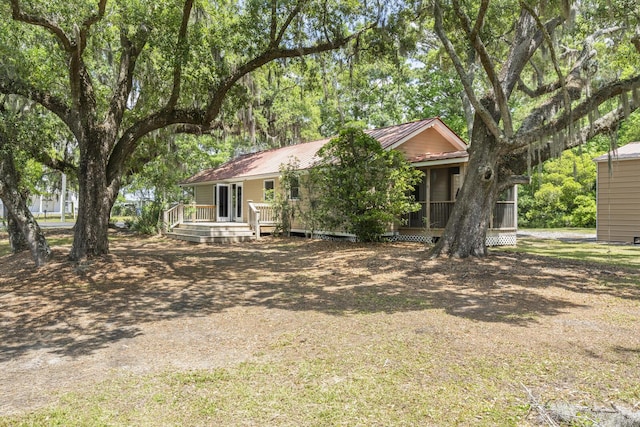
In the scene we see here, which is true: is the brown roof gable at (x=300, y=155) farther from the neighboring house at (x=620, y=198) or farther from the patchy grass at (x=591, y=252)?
the neighboring house at (x=620, y=198)

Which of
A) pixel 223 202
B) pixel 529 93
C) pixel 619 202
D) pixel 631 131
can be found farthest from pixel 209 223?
pixel 631 131

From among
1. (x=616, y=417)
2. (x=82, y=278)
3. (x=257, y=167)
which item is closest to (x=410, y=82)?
(x=257, y=167)

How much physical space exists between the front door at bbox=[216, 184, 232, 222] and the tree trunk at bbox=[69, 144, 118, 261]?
45.5ft

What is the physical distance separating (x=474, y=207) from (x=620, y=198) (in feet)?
32.9

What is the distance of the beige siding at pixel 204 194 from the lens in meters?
26.5

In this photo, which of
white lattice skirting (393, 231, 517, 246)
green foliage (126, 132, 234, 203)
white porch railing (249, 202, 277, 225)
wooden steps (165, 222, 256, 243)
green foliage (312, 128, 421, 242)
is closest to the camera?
green foliage (312, 128, 421, 242)

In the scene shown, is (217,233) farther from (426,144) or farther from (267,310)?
(267,310)

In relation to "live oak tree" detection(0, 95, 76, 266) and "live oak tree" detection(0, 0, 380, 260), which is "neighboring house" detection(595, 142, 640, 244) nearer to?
"live oak tree" detection(0, 0, 380, 260)

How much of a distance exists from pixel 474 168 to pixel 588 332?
633cm

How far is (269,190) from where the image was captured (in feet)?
68.3

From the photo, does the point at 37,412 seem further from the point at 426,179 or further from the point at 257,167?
the point at 257,167

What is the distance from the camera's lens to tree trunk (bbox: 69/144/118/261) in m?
10.7

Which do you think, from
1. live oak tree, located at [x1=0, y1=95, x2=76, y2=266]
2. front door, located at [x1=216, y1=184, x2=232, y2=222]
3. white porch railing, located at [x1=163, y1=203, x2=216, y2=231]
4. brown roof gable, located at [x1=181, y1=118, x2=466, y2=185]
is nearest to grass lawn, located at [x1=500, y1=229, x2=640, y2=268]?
brown roof gable, located at [x1=181, y1=118, x2=466, y2=185]

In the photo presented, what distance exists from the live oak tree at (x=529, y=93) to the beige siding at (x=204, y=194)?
55.7 feet
